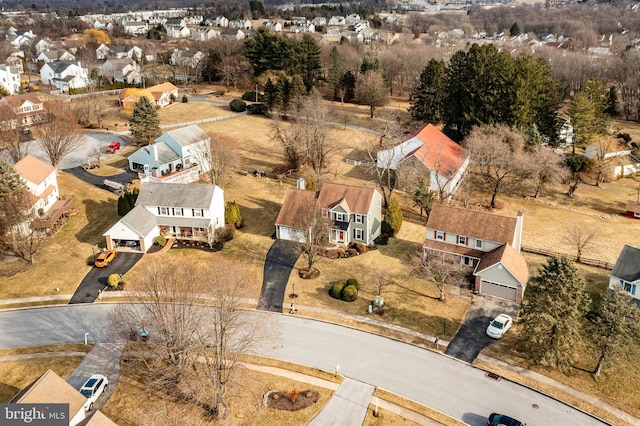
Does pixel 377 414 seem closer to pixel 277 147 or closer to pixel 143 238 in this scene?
pixel 143 238

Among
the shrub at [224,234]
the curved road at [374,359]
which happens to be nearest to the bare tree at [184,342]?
the curved road at [374,359]

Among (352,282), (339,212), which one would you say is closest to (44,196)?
(339,212)

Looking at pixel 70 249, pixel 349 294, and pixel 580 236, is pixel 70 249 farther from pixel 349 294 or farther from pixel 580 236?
pixel 580 236

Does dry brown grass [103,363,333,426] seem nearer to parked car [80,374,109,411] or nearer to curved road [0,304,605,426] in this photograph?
parked car [80,374,109,411]

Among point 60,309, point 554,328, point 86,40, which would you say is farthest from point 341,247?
point 86,40

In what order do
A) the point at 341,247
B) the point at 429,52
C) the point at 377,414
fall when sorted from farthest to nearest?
the point at 429,52
the point at 341,247
the point at 377,414

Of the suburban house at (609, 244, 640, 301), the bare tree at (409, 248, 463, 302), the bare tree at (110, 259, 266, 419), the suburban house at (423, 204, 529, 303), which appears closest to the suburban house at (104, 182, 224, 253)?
the bare tree at (110, 259, 266, 419)

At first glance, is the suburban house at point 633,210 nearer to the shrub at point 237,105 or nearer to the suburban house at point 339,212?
the suburban house at point 339,212
